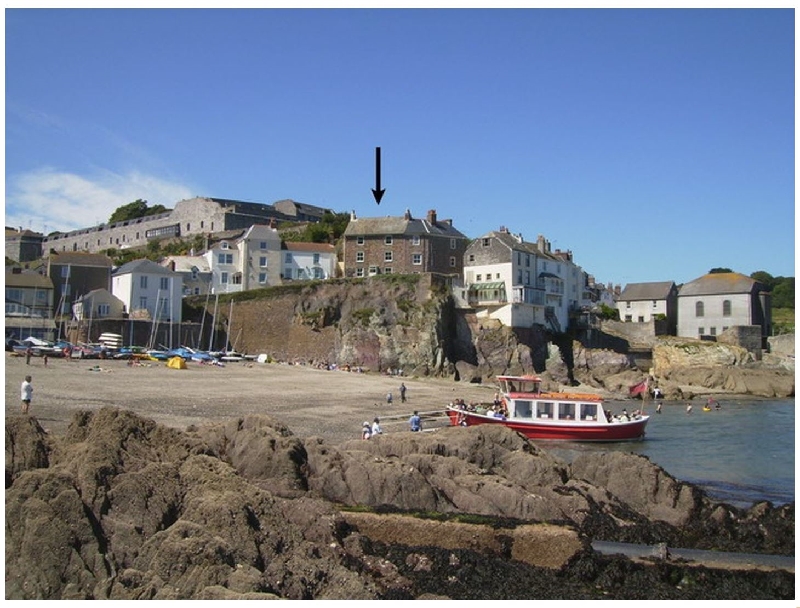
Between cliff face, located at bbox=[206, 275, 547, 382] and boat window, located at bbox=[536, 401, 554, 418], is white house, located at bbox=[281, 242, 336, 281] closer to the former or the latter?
cliff face, located at bbox=[206, 275, 547, 382]

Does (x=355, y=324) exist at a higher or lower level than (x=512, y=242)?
lower

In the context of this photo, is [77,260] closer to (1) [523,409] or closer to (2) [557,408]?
(1) [523,409]

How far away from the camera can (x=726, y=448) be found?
28.9m

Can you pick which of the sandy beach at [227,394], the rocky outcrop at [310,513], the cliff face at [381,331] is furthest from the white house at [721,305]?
the rocky outcrop at [310,513]

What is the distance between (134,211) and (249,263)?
3869 cm

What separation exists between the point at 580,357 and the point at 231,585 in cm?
5050

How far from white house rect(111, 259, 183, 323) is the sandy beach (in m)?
11.0

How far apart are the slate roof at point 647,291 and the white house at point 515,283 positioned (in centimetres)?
1021

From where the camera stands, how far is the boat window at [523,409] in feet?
101

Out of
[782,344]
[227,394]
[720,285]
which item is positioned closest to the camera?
[227,394]

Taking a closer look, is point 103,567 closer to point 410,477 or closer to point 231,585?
point 231,585

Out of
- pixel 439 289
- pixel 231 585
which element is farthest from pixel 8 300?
pixel 231 585

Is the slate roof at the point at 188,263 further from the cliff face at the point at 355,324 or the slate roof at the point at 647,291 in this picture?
the slate roof at the point at 647,291

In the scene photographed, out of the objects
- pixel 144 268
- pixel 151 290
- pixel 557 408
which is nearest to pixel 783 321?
pixel 557 408
